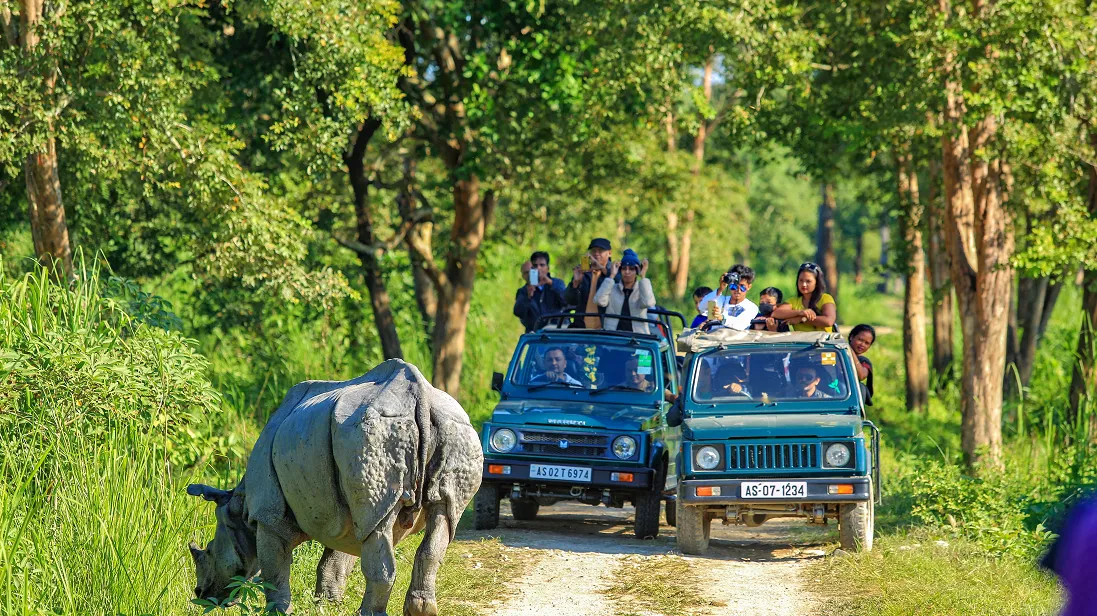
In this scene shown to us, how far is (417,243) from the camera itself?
20156mm

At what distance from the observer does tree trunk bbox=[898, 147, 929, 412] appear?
21.0 metres

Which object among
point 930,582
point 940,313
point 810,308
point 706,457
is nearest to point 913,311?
point 940,313

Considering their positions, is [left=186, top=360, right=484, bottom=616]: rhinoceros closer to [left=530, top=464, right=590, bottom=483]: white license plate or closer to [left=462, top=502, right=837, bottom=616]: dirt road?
[left=462, top=502, right=837, bottom=616]: dirt road

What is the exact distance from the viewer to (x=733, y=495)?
10.1 m

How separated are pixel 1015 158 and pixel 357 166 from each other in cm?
888

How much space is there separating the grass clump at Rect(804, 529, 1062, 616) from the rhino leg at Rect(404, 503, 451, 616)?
330 centimetres

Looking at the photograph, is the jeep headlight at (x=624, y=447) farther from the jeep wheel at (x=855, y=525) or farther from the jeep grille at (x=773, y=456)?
the jeep wheel at (x=855, y=525)

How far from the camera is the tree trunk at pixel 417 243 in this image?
788 inches

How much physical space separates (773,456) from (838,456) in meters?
0.50

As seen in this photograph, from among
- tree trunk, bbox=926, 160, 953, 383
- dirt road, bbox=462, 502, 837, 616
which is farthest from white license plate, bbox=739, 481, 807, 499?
tree trunk, bbox=926, 160, 953, 383

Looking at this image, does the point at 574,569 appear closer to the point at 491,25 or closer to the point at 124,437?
the point at 124,437

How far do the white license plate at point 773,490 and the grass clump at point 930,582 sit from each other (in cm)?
58

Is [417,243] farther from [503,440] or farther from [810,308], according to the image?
[503,440]

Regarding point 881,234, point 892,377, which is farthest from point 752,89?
point 881,234
